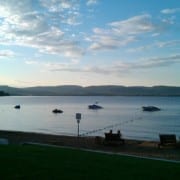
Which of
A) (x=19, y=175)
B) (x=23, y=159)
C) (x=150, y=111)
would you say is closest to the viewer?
(x=19, y=175)

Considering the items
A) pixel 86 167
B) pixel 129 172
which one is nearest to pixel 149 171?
pixel 129 172

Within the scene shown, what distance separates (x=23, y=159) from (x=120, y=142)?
18.0 metres

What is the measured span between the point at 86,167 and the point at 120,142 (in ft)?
60.1

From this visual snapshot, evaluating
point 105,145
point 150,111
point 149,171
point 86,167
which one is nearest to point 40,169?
point 86,167

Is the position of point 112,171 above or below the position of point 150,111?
below

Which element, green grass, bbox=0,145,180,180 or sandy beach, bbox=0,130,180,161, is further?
sandy beach, bbox=0,130,180,161

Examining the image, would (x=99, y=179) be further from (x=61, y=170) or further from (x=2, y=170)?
(x=2, y=170)

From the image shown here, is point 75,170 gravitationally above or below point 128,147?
above

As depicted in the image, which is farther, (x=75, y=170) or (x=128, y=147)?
(x=128, y=147)

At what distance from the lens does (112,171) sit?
8.61 meters

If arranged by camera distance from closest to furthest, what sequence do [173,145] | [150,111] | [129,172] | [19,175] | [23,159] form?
[19,175], [129,172], [23,159], [173,145], [150,111]

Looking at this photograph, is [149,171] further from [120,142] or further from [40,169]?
[120,142]

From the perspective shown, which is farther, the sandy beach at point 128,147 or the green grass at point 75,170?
the sandy beach at point 128,147

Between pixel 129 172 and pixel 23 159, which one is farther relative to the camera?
pixel 23 159
